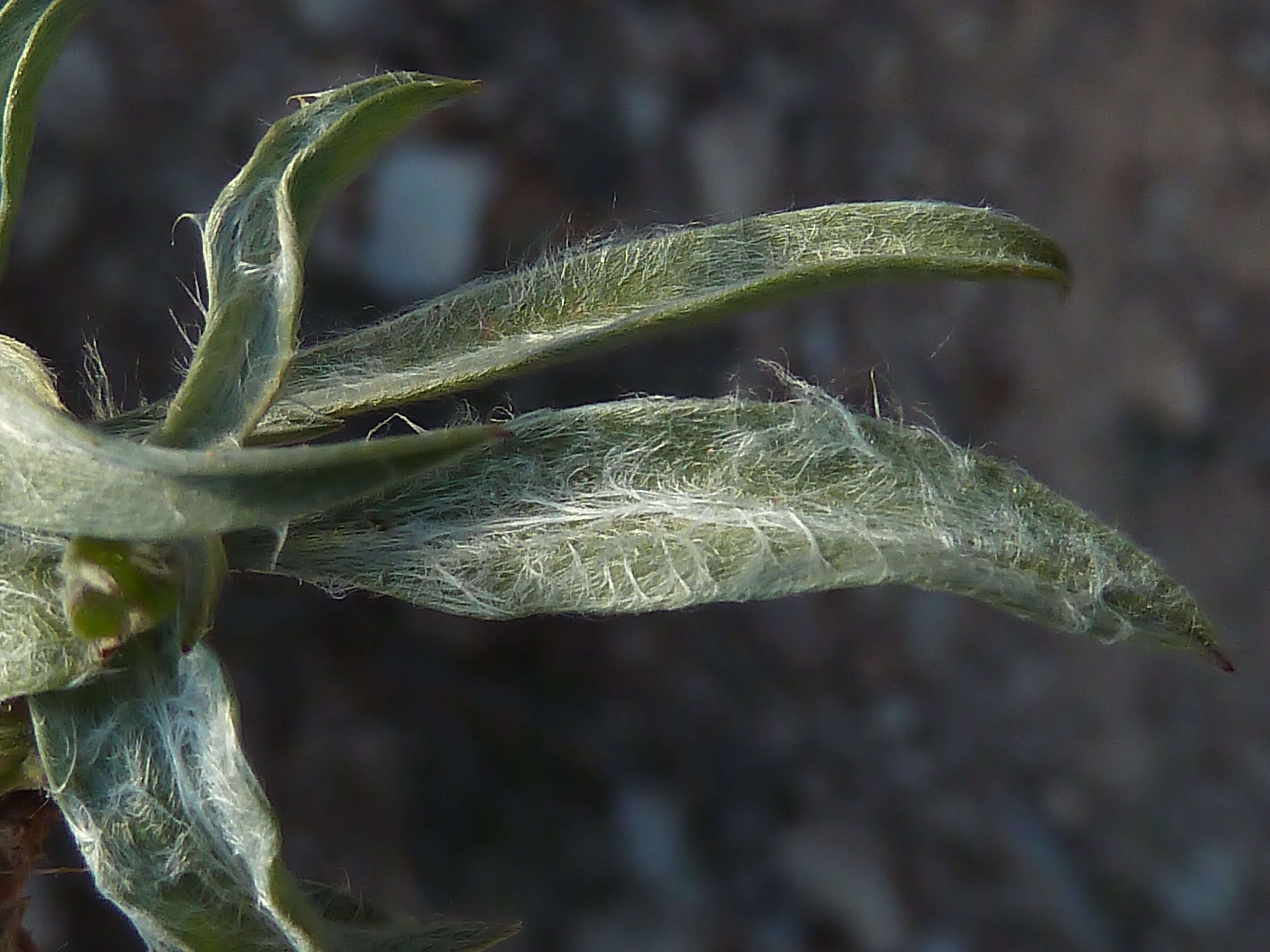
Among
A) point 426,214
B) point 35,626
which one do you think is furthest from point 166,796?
point 426,214

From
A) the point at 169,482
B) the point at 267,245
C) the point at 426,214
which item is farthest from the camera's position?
→ the point at 426,214

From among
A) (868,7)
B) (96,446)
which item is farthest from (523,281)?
(868,7)

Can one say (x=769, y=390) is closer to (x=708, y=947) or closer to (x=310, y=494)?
(x=310, y=494)

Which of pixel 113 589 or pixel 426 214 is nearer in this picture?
Answer: pixel 113 589

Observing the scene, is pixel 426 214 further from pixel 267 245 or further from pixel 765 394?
pixel 267 245

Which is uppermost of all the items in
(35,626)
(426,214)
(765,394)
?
(35,626)

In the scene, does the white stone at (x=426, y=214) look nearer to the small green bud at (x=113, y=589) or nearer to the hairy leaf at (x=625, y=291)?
the hairy leaf at (x=625, y=291)

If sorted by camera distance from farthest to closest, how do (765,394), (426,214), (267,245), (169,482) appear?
(426,214)
(765,394)
(267,245)
(169,482)
